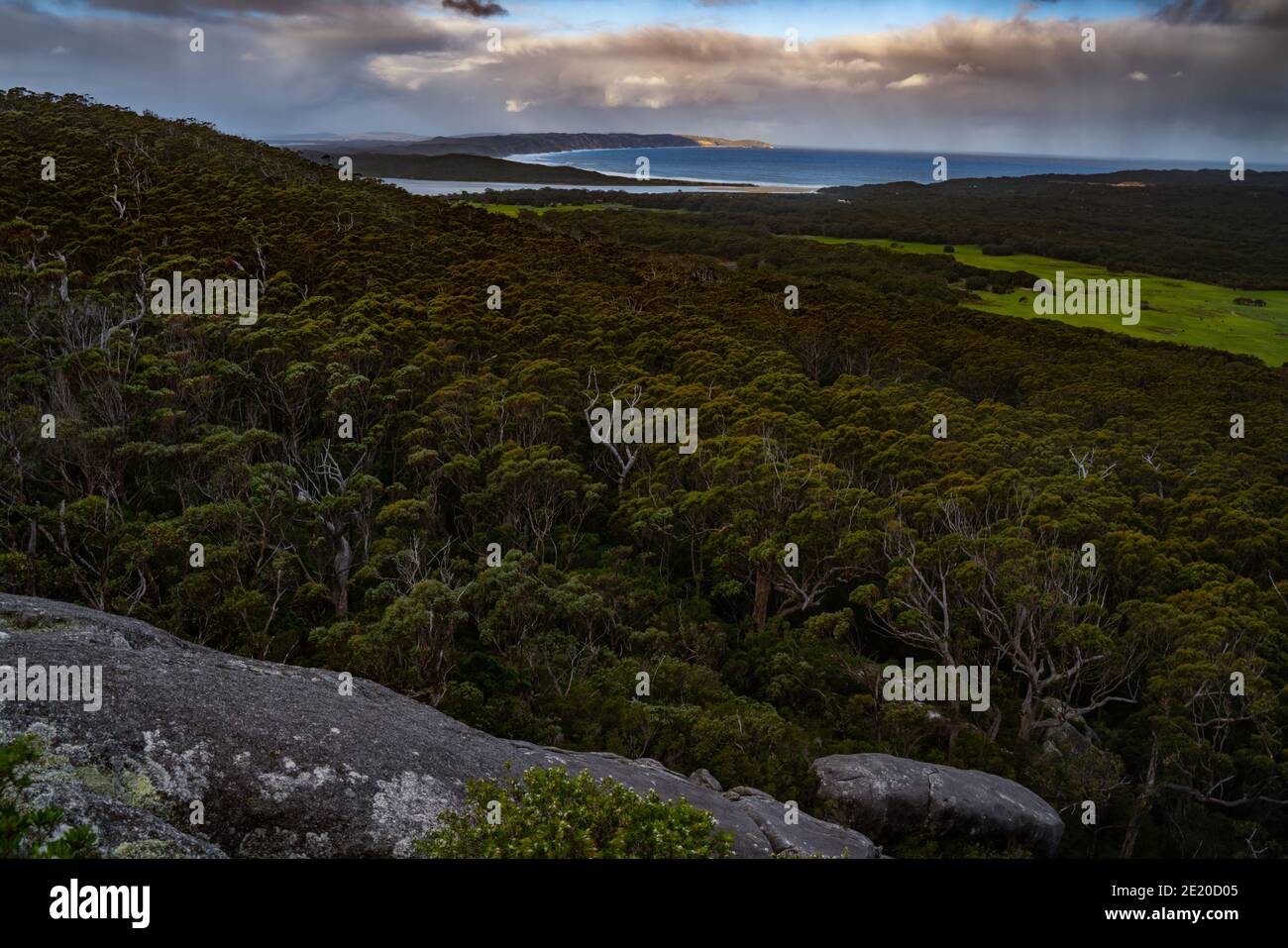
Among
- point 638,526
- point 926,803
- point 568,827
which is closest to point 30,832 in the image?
point 568,827

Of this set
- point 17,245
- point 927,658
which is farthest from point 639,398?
point 17,245

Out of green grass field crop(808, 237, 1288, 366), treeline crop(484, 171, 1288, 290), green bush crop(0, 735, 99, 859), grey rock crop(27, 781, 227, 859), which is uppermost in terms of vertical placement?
treeline crop(484, 171, 1288, 290)

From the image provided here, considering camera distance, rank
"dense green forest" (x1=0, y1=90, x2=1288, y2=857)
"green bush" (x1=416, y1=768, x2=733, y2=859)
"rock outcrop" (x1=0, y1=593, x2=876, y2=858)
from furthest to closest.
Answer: "dense green forest" (x1=0, y1=90, x2=1288, y2=857) → "rock outcrop" (x1=0, y1=593, x2=876, y2=858) → "green bush" (x1=416, y1=768, x2=733, y2=859)


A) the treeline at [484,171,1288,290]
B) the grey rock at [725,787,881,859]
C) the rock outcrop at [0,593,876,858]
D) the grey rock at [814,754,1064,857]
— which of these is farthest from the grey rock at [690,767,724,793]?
the treeline at [484,171,1288,290]

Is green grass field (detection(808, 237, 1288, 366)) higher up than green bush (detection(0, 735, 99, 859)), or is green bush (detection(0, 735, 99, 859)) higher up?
green grass field (detection(808, 237, 1288, 366))

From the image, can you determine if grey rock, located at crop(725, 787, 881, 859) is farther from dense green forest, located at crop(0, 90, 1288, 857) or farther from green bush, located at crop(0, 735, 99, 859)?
green bush, located at crop(0, 735, 99, 859)
